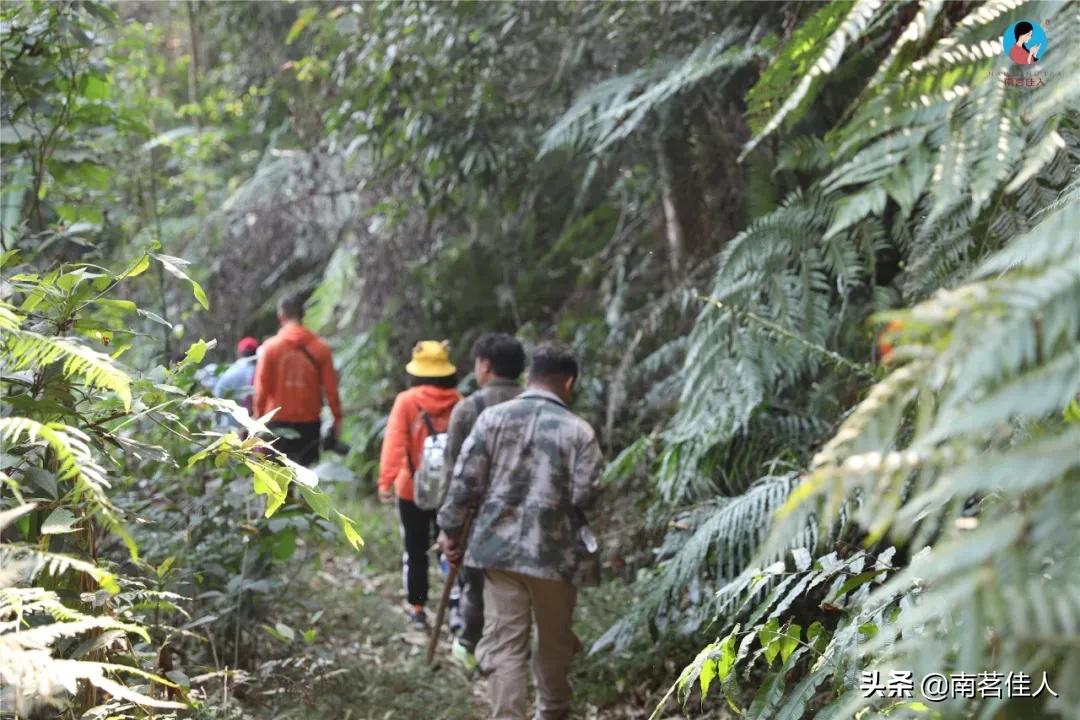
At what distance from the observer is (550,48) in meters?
7.57

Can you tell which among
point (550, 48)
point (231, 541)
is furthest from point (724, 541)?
point (550, 48)

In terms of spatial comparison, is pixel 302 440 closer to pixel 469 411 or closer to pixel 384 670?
pixel 469 411

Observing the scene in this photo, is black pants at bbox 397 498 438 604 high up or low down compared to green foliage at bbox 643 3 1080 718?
down

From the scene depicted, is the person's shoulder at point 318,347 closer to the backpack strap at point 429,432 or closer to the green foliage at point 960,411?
the backpack strap at point 429,432

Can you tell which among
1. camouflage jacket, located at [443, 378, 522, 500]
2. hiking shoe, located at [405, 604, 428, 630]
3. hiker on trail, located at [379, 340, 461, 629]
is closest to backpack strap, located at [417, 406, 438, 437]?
hiker on trail, located at [379, 340, 461, 629]

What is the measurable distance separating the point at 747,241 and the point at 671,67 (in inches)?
62.3

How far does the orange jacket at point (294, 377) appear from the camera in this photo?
700 cm

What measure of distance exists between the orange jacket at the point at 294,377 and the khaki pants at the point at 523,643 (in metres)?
2.98

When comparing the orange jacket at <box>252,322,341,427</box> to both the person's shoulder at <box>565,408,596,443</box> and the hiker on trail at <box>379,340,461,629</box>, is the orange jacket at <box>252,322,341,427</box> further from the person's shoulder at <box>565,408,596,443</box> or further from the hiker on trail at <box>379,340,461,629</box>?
the person's shoulder at <box>565,408,596,443</box>

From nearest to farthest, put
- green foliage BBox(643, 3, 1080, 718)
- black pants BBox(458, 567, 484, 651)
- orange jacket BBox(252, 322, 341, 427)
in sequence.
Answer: green foliage BBox(643, 3, 1080, 718) → black pants BBox(458, 567, 484, 651) → orange jacket BBox(252, 322, 341, 427)

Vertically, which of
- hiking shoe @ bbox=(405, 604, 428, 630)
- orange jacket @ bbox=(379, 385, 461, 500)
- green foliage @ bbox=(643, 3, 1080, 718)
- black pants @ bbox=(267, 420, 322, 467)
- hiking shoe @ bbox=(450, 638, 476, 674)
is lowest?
hiking shoe @ bbox=(405, 604, 428, 630)
